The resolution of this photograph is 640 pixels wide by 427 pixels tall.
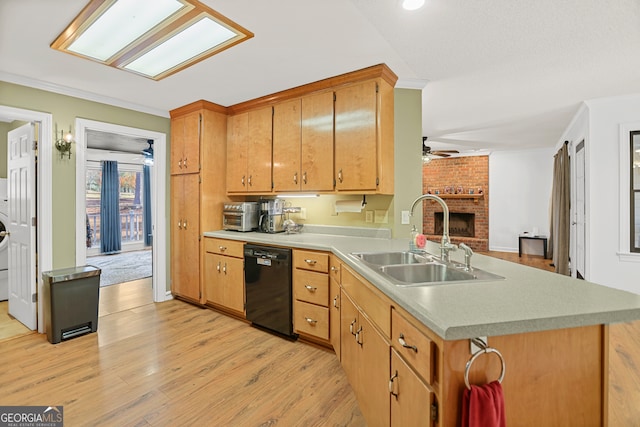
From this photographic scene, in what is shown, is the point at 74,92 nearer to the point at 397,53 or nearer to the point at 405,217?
the point at 397,53

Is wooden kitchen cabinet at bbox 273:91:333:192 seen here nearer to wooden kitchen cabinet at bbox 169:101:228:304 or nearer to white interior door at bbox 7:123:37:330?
wooden kitchen cabinet at bbox 169:101:228:304

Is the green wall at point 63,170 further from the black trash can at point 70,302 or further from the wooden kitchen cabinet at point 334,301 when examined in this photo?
the wooden kitchen cabinet at point 334,301

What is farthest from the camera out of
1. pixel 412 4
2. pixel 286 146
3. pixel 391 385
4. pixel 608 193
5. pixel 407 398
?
pixel 608 193

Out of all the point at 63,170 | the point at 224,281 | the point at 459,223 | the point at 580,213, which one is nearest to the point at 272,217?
the point at 224,281

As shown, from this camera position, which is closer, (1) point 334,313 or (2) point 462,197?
(1) point 334,313

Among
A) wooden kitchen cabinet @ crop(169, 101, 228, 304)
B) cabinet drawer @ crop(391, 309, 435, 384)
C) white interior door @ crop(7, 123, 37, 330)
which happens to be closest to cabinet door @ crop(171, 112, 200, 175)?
wooden kitchen cabinet @ crop(169, 101, 228, 304)

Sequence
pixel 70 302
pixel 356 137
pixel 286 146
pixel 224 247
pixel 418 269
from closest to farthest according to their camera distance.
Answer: pixel 418 269 < pixel 356 137 < pixel 70 302 < pixel 286 146 < pixel 224 247

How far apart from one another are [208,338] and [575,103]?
15.8ft

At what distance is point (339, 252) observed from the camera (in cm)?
215

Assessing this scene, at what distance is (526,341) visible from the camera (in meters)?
1.00

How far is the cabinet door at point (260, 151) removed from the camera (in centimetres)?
328

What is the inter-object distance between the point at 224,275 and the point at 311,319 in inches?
47.8

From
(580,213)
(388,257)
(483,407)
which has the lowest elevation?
(483,407)

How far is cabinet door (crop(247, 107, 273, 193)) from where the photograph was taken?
3.28 meters
